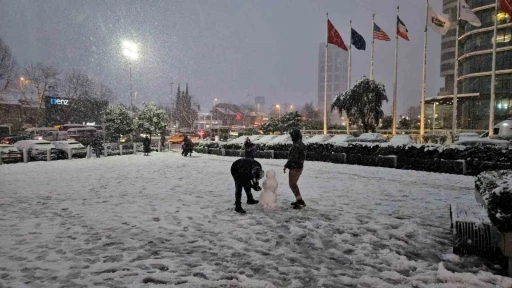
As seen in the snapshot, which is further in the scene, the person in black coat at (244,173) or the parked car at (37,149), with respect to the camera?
the parked car at (37,149)

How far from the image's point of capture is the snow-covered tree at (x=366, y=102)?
2753cm

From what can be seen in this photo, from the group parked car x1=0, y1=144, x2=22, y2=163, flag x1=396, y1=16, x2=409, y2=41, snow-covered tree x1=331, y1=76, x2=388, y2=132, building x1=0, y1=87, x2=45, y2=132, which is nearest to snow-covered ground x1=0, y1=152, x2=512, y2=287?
parked car x1=0, y1=144, x2=22, y2=163

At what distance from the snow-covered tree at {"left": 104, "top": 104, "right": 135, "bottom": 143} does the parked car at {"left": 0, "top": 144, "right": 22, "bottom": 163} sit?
47.4 feet

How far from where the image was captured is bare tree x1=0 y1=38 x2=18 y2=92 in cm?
3703

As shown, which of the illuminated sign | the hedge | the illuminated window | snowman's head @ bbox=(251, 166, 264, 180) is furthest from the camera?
the illuminated sign

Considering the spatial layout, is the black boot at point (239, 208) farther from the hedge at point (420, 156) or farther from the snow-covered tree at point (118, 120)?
the snow-covered tree at point (118, 120)

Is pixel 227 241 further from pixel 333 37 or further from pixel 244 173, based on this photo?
pixel 333 37

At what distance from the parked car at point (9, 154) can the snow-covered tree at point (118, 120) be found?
14453 mm

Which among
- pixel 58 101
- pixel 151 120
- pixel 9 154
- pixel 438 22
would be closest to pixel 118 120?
pixel 151 120

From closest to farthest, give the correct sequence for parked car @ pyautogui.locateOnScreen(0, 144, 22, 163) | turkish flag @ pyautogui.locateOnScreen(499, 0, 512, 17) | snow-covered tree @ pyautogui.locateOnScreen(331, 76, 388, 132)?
turkish flag @ pyautogui.locateOnScreen(499, 0, 512, 17)
parked car @ pyautogui.locateOnScreen(0, 144, 22, 163)
snow-covered tree @ pyautogui.locateOnScreen(331, 76, 388, 132)

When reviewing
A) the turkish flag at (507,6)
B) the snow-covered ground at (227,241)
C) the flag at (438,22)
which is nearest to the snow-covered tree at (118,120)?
the snow-covered ground at (227,241)

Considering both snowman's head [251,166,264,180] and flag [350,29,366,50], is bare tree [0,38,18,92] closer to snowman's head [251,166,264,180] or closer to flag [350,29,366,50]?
flag [350,29,366,50]

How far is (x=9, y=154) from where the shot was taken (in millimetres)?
19984

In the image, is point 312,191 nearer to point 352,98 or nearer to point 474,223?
point 474,223
